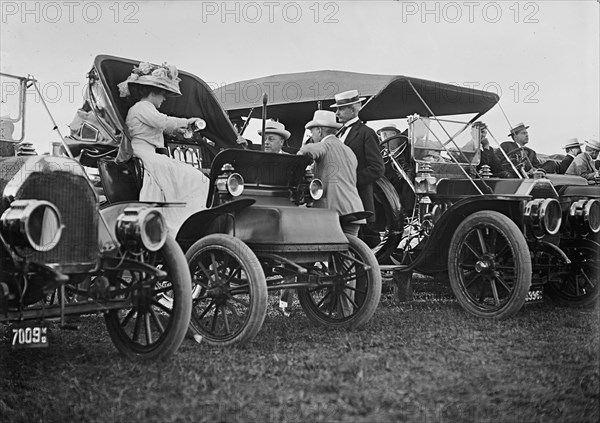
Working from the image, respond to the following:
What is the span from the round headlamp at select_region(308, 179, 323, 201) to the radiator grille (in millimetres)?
1611

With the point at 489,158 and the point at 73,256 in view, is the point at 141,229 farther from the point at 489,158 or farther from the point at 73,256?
the point at 489,158

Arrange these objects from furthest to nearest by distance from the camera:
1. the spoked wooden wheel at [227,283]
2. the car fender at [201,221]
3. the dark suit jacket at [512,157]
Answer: the dark suit jacket at [512,157]
the car fender at [201,221]
the spoked wooden wheel at [227,283]

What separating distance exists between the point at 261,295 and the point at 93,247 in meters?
0.89

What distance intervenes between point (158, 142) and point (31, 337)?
6.35ft

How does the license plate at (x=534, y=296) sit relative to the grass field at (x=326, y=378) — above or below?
above

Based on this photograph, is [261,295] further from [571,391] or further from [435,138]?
[435,138]

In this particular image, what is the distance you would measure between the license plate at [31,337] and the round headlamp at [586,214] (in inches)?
164

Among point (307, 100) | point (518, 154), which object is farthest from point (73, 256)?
point (518, 154)

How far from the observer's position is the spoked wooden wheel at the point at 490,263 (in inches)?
186

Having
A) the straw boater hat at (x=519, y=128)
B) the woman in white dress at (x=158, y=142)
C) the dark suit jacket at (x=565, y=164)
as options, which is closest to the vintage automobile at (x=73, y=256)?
the woman in white dress at (x=158, y=142)

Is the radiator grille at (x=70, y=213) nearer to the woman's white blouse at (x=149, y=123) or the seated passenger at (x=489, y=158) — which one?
the woman's white blouse at (x=149, y=123)

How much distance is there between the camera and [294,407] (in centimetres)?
250

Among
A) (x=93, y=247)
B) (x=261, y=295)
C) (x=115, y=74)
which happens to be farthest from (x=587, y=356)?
(x=115, y=74)

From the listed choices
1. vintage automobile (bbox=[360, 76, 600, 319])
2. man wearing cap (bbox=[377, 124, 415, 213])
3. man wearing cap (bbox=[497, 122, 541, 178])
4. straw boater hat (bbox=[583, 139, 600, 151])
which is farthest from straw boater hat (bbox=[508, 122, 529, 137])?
man wearing cap (bbox=[377, 124, 415, 213])
